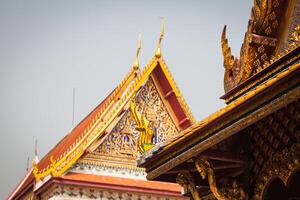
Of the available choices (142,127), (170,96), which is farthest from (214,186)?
(170,96)

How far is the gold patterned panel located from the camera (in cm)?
1266

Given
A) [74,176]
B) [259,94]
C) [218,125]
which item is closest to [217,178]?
[218,125]

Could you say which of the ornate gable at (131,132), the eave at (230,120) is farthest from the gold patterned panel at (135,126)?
the eave at (230,120)

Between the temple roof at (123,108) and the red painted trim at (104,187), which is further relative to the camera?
the temple roof at (123,108)

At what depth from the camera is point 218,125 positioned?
14.4 ft

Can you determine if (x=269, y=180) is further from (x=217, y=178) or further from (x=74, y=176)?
(x=74, y=176)

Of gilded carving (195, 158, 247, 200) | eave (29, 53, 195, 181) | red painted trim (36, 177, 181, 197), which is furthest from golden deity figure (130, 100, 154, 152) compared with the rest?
gilded carving (195, 158, 247, 200)

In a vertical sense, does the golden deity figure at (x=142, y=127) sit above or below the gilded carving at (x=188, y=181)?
above

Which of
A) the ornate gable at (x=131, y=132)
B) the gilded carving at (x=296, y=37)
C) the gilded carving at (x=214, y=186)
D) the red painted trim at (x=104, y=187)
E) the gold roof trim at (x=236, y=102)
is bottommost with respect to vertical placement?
the gilded carving at (x=214, y=186)

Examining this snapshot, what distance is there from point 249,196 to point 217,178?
1.36ft

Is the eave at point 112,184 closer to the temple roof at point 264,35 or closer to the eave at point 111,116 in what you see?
the eave at point 111,116

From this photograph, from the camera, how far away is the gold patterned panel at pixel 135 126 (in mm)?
12656

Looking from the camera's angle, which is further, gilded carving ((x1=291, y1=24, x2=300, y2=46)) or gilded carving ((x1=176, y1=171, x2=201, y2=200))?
gilded carving ((x1=176, y1=171, x2=201, y2=200))

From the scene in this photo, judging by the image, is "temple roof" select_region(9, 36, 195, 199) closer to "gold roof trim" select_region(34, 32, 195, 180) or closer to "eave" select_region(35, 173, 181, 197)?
"gold roof trim" select_region(34, 32, 195, 180)
